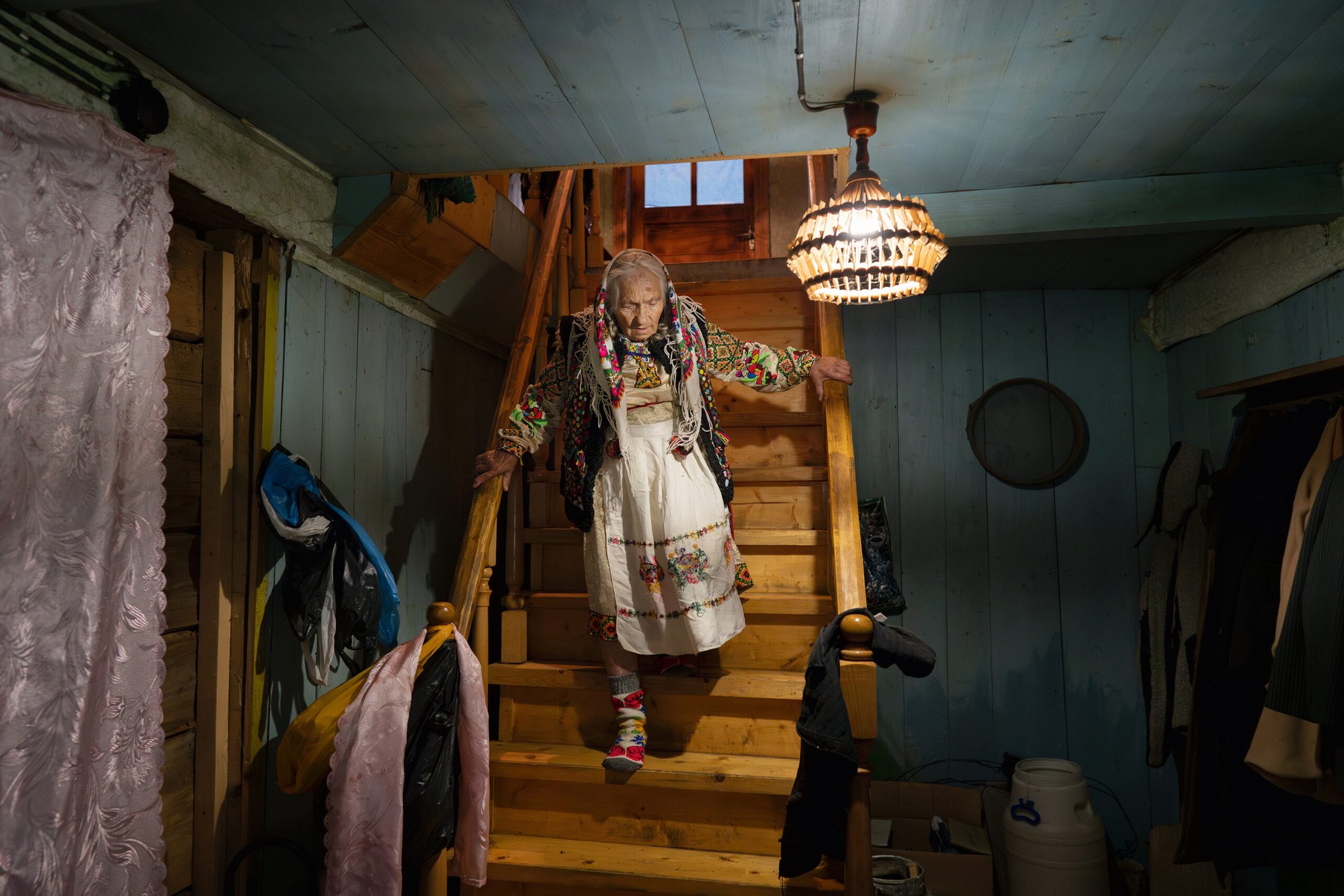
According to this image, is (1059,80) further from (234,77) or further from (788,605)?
(234,77)

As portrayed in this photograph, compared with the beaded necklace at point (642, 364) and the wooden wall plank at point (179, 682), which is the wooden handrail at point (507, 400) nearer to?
the beaded necklace at point (642, 364)

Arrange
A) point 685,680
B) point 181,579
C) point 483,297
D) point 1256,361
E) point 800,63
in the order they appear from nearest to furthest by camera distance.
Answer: point 800,63 → point 181,579 → point 685,680 → point 1256,361 → point 483,297

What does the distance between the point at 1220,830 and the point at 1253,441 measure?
→ 1.14 m

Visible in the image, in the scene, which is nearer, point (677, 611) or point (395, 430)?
point (677, 611)

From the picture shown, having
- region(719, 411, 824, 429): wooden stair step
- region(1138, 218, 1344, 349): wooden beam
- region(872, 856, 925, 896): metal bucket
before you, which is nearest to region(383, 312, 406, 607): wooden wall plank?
region(719, 411, 824, 429): wooden stair step

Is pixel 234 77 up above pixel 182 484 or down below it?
above

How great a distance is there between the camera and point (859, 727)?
77.9 inches

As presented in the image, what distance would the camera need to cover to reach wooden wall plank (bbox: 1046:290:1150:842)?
363 centimetres

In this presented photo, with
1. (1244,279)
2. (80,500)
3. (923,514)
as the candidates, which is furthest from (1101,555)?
(80,500)

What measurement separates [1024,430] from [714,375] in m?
1.88

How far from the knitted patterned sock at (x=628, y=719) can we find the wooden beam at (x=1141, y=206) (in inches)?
66.2

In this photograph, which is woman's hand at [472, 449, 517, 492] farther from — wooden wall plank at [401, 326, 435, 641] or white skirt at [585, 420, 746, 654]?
wooden wall plank at [401, 326, 435, 641]

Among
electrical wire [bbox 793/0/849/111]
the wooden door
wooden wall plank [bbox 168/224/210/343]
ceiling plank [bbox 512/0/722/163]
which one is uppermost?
the wooden door

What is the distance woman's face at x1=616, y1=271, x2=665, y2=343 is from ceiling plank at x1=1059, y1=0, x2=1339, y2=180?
1230mm
